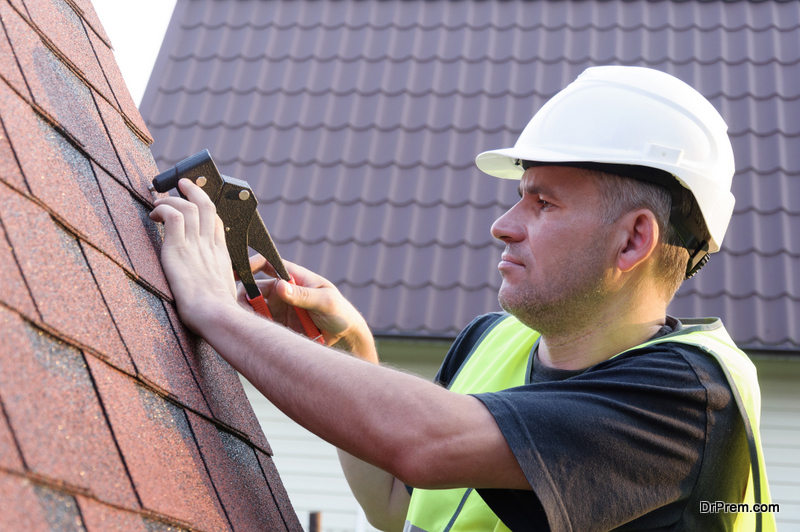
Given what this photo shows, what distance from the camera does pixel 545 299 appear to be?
1777 millimetres

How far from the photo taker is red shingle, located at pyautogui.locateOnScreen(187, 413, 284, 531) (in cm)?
126

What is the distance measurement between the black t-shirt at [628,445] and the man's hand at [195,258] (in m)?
0.54

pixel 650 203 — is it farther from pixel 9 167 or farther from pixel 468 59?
pixel 468 59

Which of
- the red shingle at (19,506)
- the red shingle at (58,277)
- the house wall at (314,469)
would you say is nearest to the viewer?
the red shingle at (19,506)

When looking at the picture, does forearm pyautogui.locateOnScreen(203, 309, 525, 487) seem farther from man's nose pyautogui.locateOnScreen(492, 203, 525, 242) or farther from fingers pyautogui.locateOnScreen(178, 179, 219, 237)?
man's nose pyautogui.locateOnScreen(492, 203, 525, 242)

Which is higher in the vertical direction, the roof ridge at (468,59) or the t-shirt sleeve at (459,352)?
the roof ridge at (468,59)

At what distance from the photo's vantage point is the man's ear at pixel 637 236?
1.76 m

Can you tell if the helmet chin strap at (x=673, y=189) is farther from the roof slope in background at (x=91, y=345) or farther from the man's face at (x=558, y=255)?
the roof slope in background at (x=91, y=345)

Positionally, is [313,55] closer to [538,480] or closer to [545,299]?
[545,299]

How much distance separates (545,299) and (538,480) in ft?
1.80

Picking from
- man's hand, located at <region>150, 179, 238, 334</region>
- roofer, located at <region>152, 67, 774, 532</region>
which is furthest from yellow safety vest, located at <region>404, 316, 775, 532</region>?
man's hand, located at <region>150, 179, 238, 334</region>

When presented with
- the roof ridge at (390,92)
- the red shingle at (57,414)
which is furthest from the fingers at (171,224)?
the roof ridge at (390,92)

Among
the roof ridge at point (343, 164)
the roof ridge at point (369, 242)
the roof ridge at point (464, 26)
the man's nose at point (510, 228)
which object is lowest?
the man's nose at point (510, 228)

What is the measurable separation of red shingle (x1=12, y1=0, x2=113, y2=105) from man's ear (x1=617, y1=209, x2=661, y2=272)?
1.16 meters
